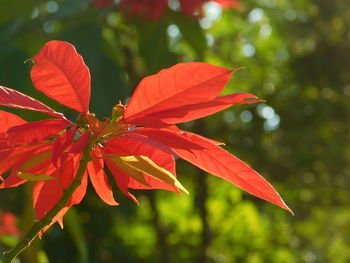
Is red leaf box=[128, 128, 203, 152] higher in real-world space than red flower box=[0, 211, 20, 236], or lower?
higher

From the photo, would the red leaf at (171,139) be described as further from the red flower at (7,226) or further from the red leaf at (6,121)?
the red flower at (7,226)

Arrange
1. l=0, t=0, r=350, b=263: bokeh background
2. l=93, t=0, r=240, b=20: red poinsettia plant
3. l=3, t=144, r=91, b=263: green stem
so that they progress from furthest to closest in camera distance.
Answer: l=0, t=0, r=350, b=263: bokeh background → l=93, t=0, r=240, b=20: red poinsettia plant → l=3, t=144, r=91, b=263: green stem

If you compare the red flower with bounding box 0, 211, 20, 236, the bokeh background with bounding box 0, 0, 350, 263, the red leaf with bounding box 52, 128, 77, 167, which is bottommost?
the bokeh background with bounding box 0, 0, 350, 263

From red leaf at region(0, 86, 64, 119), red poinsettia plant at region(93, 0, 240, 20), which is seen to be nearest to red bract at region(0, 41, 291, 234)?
red leaf at region(0, 86, 64, 119)

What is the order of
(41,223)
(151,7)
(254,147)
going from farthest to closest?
(254,147), (151,7), (41,223)

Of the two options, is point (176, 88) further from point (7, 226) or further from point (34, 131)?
point (7, 226)

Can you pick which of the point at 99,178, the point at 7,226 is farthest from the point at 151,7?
the point at 99,178

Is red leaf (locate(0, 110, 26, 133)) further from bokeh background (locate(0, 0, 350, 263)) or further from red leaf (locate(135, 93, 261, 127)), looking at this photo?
bokeh background (locate(0, 0, 350, 263))
